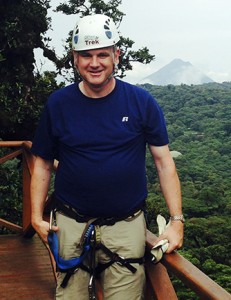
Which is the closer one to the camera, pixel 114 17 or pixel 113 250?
pixel 113 250

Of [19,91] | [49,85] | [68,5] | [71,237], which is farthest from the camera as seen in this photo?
[68,5]

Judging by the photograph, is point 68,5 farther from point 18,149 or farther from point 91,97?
point 91,97

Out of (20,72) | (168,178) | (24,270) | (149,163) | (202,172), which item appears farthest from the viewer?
(202,172)

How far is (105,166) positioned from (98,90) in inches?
13.1

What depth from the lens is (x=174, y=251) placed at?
6.13ft

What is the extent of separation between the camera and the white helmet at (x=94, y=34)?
192 cm

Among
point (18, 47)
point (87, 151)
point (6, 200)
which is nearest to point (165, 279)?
point (87, 151)

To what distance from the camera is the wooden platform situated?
11.3 ft

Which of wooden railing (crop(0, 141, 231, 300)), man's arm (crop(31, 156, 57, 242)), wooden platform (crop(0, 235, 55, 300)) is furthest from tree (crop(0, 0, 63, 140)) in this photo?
wooden railing (crop(0, 141, 231, 300))

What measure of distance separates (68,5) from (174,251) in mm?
11035

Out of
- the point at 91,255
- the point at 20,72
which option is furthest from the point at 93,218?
the point at 20,72

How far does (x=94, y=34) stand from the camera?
1.92 metres

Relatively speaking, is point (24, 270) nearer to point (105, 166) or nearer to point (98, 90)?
point (105, 166)

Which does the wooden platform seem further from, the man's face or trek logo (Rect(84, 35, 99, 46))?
trek logo (Rect(84, 35, 99, 46))
